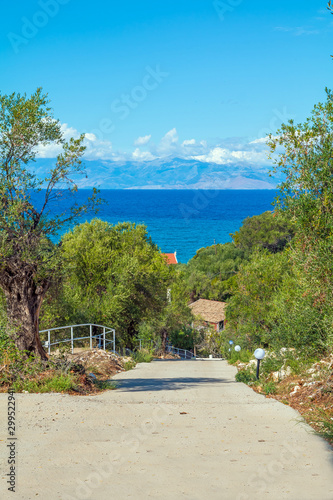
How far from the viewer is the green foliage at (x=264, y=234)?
61.3 meters

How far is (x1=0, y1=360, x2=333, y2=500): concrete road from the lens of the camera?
477 cm

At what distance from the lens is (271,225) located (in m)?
64.3

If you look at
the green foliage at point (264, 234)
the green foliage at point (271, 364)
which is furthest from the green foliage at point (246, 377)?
the green foliage at point (264, 234)

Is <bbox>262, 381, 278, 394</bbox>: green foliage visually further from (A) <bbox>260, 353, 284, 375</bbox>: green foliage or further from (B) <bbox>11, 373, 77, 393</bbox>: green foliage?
(B) <bbox>11, 373, 77, 393</bbox>: green foliage

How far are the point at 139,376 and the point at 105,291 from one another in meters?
16.0

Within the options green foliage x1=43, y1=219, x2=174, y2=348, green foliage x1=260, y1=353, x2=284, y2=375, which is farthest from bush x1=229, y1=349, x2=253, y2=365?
green foliage x1=260, y1=353, x2=284, y2=375

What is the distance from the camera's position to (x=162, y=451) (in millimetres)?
5914

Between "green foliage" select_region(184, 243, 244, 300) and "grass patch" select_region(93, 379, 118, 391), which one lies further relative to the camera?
"green foliage" select_region(184, 243, 244, 300)

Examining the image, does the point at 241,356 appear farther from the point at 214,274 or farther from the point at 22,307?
the point at 214,274

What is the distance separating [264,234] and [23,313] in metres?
56.9

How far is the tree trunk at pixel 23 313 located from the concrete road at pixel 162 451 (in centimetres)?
→ 161

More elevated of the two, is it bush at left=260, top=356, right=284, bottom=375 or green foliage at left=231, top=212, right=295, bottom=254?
green foliage at left=231, top=212, right=295, bottom=254

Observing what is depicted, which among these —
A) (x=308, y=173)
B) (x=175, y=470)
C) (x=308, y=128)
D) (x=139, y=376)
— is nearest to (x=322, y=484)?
(x=175, y=470)

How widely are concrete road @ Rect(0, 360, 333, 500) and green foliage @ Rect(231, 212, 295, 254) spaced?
164ft
